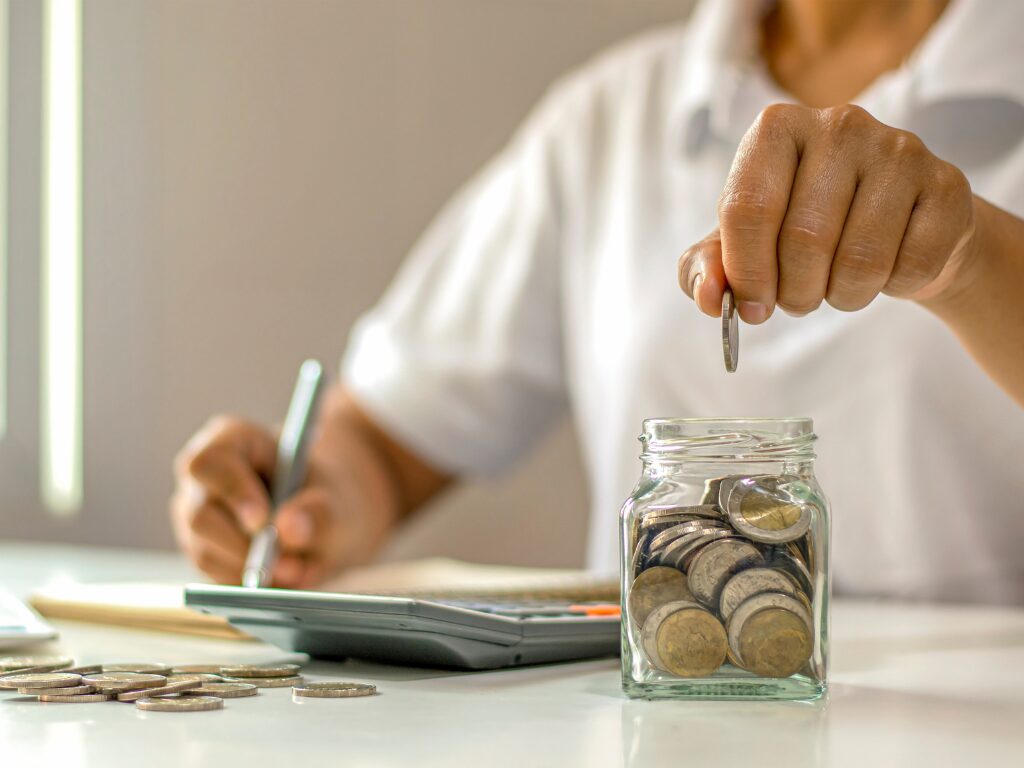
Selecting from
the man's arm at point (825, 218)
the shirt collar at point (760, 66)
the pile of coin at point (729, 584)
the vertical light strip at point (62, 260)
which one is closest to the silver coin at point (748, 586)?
the pile of coin at point (729, 584)

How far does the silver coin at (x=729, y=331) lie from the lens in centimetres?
44

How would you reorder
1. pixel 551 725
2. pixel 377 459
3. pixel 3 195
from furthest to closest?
pixel 3 195, pixel 377 459, pixel 551 725

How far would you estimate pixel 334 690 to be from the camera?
17.8 inches

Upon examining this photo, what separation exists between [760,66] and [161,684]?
906mm

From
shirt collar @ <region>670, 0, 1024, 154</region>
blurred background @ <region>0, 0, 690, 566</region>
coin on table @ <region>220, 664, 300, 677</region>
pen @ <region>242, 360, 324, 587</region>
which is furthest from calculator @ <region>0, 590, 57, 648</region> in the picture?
blurred background @ <region>0, 0, 690, 566</region>

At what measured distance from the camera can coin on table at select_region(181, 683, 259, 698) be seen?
45 cm

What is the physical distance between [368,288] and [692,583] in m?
1.56

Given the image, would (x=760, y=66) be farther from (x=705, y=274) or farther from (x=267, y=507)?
(x=705, y=274)

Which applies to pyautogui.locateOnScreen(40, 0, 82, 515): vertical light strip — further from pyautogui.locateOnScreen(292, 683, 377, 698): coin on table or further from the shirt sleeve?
pyautogui.locateOnScreen(292, 683, 377, 698): coin on table

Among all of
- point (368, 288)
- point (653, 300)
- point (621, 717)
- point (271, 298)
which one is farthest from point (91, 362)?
point (621, 717)

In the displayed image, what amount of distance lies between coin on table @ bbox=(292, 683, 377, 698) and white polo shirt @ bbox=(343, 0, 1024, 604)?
654mm

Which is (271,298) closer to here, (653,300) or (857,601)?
(653,300)

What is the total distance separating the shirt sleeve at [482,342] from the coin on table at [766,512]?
0.85 m

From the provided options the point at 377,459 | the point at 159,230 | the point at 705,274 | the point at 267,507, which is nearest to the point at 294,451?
the point at 267,507
